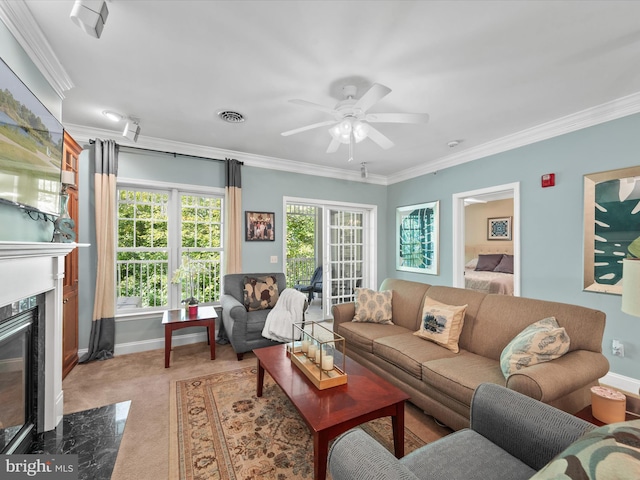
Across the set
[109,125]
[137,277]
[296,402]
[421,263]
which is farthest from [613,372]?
[109,125]

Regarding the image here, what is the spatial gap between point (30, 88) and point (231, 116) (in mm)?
1491

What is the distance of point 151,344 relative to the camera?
367 cm

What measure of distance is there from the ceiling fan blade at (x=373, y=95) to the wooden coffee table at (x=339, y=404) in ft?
6.22

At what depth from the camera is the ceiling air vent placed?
2920mm

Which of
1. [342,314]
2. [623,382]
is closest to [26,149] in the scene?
[342,314]

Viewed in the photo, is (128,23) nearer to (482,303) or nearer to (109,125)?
(109,125)

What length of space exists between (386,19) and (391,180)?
3.88 meters

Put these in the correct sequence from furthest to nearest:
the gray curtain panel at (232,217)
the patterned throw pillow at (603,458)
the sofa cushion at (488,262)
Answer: the sofa cushion at (488,262)
the gray curtain panel at (232,217)
the patterned throw pillow at (603,458)

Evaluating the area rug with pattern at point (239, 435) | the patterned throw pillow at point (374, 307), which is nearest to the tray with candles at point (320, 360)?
the area rug with pattern at point (239, 435)

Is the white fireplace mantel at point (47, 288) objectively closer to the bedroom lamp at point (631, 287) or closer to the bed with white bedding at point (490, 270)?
the bedroom lamp at point (631, 287)

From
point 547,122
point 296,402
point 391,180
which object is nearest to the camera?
point 296,402

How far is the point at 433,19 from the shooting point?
5.59ft

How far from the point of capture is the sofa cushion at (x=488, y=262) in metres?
6.33

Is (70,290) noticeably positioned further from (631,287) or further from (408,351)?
(631,287)
